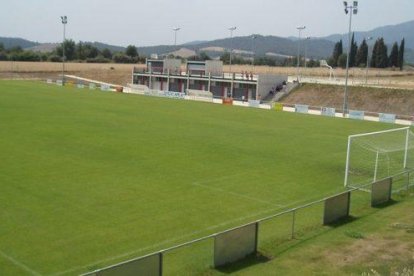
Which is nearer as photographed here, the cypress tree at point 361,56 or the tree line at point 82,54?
the cypress tree at point 361,56

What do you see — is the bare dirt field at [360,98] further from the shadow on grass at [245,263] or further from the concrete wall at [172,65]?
the shadow on grass at [245,263]

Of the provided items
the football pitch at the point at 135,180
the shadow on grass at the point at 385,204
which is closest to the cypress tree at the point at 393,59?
the football pitch at the point at 135,180

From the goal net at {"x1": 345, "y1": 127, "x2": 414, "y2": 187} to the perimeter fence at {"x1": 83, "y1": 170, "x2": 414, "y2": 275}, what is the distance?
5.27 metres

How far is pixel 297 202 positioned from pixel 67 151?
1436 cm

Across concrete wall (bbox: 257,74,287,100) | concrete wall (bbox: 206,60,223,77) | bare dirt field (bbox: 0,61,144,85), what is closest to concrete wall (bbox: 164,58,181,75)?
concrete wall (bbox: 206,60,223,77)

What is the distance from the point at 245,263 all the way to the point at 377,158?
13766 millimetres

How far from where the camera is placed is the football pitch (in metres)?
16.2

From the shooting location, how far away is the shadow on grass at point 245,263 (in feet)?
46.7

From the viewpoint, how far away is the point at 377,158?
26.0m

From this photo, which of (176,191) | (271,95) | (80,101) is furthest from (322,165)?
(271,95)

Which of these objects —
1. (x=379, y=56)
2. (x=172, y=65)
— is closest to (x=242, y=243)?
(x=172, y=65)

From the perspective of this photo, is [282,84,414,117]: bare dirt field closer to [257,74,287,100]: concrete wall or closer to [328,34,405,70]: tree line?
[257,74,287,100]: concrete wall

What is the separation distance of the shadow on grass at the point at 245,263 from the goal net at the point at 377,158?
34.9ft

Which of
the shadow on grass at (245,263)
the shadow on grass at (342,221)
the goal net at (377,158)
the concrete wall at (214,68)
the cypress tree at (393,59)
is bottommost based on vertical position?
the shadow on grass at (245,263)
